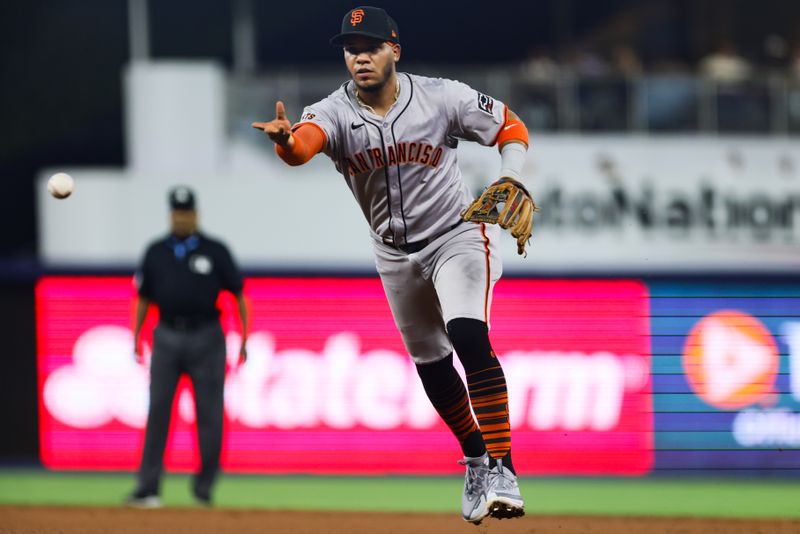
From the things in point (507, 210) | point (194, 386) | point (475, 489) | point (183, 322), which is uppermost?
point (507, 210)

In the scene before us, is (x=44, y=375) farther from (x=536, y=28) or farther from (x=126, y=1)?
(x=126, y=1)

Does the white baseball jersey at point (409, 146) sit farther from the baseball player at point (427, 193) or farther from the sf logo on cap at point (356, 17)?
the sf logo on cap at point (356, 17)

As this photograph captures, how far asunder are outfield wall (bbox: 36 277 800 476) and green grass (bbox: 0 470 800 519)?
130 mm

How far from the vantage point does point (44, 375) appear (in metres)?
11.5

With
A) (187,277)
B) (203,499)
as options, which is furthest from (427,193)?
(203,499)

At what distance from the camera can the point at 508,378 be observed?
36.7 ft

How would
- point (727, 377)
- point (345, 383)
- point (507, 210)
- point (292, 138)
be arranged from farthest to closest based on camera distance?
1. point (345, 383)
2. point (727, 377)
3. point (507, 210)
4. point (292, 138)

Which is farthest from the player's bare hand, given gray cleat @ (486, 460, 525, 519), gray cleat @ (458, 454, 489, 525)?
gray cleat @ (458, 454, 489, 525)

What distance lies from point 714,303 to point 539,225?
7832 mm

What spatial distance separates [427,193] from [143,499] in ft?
13.6

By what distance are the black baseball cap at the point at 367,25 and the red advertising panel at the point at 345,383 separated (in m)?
4.96

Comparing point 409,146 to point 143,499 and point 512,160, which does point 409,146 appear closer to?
point 512,160

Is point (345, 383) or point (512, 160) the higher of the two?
point (512, 160)

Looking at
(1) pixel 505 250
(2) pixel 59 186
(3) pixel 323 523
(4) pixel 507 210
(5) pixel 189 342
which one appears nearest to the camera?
(4) pixel 507 210
